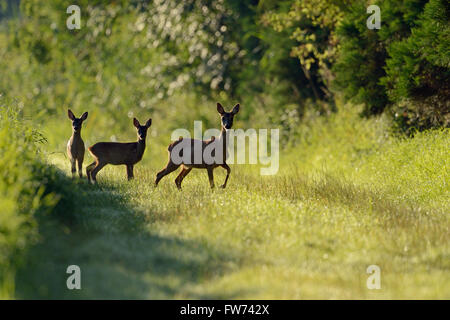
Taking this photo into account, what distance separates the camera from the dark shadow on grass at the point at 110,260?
232 inches

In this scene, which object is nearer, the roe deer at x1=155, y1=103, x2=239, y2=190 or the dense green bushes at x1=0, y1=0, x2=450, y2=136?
the roe deer at x1=155, y1=103, x2=239, y2=190

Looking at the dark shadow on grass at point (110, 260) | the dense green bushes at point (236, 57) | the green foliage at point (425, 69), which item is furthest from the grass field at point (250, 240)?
the dense green bushes at point (236, 57)

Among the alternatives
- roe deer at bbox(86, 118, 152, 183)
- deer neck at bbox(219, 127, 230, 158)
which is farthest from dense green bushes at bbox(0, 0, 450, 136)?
roe deer at bbox(86, 118, 152, 183)

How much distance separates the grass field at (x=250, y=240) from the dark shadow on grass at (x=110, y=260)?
0.01 metres

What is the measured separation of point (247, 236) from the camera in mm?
7371

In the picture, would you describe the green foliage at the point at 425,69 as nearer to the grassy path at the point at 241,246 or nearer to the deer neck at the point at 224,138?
the grassy path at the point at 241,246

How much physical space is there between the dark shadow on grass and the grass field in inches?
0.5

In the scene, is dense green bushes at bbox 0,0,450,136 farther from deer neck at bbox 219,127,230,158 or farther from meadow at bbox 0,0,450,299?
deer neck at bbox 219,127,230,158

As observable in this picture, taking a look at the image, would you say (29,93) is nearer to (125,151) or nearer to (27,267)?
(125,151)

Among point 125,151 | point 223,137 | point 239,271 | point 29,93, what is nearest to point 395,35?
point 223,137

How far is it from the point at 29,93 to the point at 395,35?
14.0 m

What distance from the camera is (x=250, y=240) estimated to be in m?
7.29

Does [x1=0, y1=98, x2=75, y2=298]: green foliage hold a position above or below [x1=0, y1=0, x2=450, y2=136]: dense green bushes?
below

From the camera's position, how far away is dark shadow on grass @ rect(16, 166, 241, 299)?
Result: 19.3 ft
